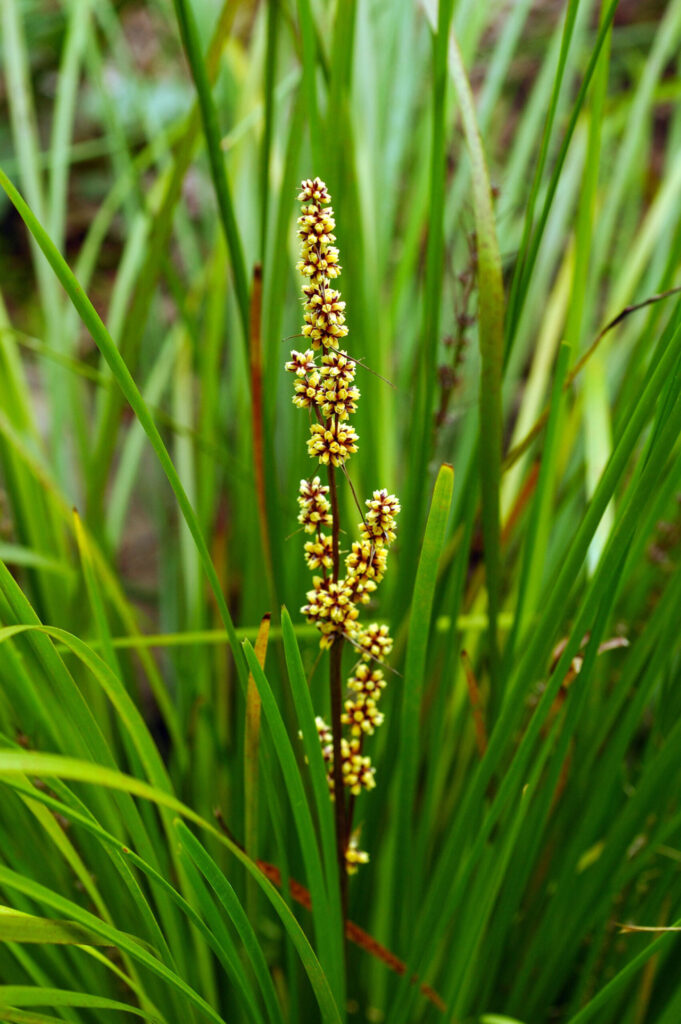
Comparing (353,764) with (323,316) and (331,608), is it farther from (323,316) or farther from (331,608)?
Result: (323,316)

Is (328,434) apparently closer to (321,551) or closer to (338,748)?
(321,551)

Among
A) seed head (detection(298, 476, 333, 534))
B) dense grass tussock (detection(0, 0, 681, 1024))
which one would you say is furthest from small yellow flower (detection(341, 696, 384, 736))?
seed head (detection(298, 476, 333, 534))

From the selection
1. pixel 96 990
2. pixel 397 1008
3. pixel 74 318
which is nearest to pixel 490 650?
pixel 397 1008

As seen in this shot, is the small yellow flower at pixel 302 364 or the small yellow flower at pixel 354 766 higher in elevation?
the small yellow flower at pixel 302 364

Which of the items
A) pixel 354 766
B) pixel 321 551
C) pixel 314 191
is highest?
pixel 314 191

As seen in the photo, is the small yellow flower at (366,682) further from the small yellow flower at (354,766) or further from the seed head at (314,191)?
the seed head at (314,191)

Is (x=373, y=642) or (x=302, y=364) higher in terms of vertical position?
(x=302, y=364)

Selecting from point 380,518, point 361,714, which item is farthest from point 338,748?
point 380,518

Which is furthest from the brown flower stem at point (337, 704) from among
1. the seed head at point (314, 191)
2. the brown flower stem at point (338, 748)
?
the seed head at point (314, 191)

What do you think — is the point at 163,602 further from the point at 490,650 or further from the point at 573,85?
the point at 573,85
